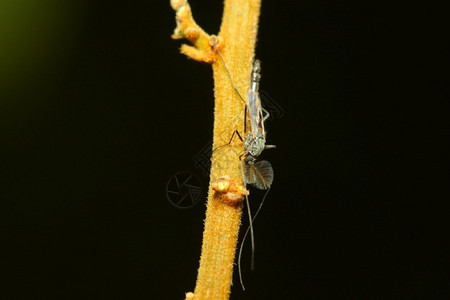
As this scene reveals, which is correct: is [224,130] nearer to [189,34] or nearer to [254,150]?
[254,150]

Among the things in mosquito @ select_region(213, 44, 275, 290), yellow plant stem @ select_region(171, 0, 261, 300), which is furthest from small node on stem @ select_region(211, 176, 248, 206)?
mosquito @ select_region(213, 44, 275, 290)

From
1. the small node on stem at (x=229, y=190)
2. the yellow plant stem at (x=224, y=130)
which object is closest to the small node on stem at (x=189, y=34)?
the yellow plant stem at (x=224, y=130)

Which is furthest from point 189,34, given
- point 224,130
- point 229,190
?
point 229,190

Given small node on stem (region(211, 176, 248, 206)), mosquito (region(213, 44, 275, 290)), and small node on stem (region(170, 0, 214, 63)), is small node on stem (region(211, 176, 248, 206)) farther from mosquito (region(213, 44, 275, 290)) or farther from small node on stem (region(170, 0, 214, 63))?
small node on stem (region(170, 0, 214, 63))

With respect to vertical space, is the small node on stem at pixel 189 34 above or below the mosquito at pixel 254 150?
above

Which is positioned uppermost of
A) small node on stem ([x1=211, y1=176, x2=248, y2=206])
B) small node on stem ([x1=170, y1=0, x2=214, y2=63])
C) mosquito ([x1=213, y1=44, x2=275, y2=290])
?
small node on stem ([x1=170, y1=0, x2=214, y2=63])

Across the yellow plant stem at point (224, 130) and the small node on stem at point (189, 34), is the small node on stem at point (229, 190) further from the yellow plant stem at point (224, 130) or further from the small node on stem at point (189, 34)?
the small node on stem at point (189, 34)

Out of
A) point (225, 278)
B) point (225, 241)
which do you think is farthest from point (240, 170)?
point (225, 278)
